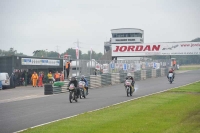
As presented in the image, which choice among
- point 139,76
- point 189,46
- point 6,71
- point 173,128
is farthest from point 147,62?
point 173,128

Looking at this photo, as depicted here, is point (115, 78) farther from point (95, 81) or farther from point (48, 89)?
point (48, 89)

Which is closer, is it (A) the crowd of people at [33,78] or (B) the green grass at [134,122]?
(B) the green grass at [134,122]

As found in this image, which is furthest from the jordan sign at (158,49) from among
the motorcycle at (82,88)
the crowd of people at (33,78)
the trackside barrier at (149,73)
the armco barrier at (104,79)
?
the motorcycle at (82,88)

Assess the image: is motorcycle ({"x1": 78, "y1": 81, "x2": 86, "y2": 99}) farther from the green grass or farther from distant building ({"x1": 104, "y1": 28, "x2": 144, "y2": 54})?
distant building ({"x1": 104, "y1": 28, "x2": 144, "y2": 54})

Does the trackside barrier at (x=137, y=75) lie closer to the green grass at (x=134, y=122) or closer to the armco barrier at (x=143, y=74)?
the armco barrier at (x=143, y=74)

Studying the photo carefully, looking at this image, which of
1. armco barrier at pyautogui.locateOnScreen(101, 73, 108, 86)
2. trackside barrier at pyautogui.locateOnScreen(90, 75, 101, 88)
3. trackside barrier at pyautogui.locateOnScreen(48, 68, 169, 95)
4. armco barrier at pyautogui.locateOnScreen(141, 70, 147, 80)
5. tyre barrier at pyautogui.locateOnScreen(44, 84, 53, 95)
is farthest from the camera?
armco barrier at pyautogui.locateOnScreen(141, 70, 147, 80)

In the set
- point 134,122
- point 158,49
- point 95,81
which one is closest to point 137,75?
point 95,81

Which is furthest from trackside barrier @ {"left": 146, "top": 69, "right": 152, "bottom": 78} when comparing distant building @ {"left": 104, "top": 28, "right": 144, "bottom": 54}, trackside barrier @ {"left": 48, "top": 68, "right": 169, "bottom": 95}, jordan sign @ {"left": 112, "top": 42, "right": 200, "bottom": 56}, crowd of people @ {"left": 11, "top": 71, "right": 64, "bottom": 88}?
distant building @ {"left": 104, "top": 28, "right": 144, "bottom": 54}

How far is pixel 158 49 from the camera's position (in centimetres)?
6694

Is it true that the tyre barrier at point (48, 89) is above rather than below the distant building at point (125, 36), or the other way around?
below

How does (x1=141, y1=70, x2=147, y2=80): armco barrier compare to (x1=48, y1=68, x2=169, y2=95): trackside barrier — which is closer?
(x1=48, y1=68, x2=169, y2=95): trackside barrier

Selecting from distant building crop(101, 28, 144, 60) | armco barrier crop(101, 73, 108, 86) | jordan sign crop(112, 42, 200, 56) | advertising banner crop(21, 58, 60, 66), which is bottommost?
armco barrier crop(101, 73, 108, 86)

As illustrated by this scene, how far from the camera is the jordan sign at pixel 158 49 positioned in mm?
64938

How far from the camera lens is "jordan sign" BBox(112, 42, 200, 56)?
6494 centimetres
